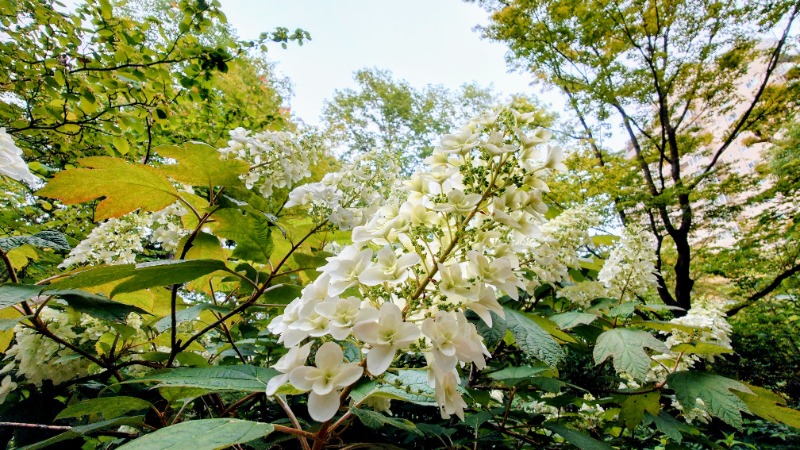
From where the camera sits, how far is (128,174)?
3.94ft

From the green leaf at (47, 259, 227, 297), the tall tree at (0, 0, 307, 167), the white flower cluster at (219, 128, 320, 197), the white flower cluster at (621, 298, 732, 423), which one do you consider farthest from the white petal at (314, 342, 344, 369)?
the tall tree at (0, 0, 307, 167)

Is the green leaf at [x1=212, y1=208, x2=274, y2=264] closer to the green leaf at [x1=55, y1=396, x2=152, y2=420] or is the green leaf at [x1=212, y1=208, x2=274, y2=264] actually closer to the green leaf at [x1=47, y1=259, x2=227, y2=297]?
the green leaf at [x1=47, y1=259, x2=227, y2=297]

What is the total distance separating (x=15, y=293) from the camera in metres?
1.01

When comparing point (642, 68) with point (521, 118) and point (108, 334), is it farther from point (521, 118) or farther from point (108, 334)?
point (108, 334)

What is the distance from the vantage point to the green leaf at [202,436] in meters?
0.62

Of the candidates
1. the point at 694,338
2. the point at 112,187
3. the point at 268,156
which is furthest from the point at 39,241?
the point at 694,338

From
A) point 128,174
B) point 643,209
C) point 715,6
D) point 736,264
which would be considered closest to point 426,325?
point 128,174

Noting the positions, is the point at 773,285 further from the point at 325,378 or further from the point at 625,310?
the point at 325,378

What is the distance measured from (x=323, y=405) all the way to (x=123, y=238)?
5.91 ft

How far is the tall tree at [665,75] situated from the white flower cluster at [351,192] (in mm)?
7045

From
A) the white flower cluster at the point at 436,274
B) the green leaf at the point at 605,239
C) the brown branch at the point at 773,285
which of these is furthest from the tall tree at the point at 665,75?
the white flower cluster at the point at 436,274

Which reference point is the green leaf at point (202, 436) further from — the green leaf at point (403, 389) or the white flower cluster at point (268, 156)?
the white flower cluster at point (268, 156)

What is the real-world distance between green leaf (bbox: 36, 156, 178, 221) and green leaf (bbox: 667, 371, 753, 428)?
6.76ft

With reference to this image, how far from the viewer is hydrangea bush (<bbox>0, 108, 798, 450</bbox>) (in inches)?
32.6
